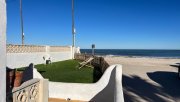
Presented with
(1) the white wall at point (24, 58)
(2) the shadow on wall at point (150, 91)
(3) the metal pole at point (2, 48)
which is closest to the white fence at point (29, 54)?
(1) the white wall at point (24, 58)

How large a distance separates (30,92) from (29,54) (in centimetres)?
1607

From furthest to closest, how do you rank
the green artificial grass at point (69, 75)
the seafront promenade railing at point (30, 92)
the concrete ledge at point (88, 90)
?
the green artificial grass at point (69, 75) → the concrete ledge at point (88, 90) → the seafront promenade railing at point (30, 92)

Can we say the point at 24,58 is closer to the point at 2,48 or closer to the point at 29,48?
the point at 29,48

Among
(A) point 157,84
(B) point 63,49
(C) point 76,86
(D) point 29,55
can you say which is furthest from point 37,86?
(B) point 63,49

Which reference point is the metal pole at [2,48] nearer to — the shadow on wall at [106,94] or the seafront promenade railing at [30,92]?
the seafront promenade railing at [30,92]

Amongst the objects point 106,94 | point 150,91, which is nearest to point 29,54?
point 150,91

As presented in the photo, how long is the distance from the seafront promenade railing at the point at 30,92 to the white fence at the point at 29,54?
40.3 ft

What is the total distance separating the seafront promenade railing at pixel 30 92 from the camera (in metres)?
4.14

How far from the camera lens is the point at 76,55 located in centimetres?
3316

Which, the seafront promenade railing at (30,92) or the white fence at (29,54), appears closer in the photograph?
the seafront promenade railing at (30,92)

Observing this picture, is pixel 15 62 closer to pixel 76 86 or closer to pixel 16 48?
pixel 16 48

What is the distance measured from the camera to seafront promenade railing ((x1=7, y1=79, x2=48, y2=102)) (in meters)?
4.14

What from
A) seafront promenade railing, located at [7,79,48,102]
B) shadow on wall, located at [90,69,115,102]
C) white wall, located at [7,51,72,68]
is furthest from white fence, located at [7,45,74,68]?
seafront promenade railing, located at [7,79,48,102]

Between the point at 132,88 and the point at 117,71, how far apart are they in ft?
14.5
